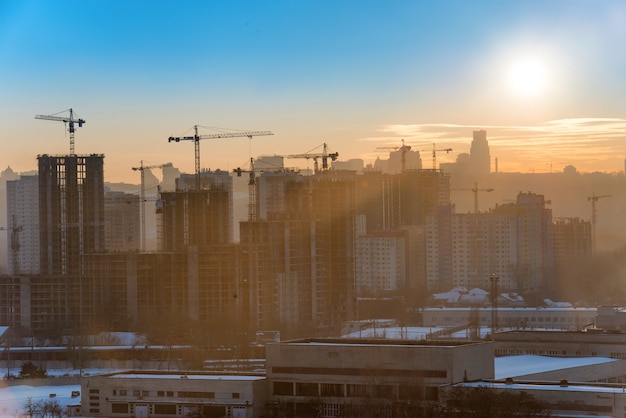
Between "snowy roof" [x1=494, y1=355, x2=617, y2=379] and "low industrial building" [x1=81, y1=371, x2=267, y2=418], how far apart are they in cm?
396

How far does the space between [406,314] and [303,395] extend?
1843cm

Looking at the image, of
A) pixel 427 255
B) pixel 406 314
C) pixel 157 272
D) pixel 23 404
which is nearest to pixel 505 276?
pixel 427 255

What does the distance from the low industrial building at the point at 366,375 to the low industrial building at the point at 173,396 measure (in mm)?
275

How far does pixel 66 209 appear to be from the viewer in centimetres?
2934

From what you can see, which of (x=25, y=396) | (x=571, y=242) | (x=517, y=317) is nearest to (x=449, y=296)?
(x=517, y=317)

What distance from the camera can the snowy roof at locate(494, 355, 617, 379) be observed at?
58.3 ft

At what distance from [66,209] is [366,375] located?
16075mm

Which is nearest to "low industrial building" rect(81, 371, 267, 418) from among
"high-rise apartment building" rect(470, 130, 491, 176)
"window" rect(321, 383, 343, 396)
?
"window" rect(321, 383, 343, 396)

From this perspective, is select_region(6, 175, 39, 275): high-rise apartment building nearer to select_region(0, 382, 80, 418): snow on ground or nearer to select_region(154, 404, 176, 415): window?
select_region(0, 382, 80, 418): snow on ground

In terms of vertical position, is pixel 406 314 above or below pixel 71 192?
below

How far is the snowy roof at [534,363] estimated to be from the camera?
17781mm

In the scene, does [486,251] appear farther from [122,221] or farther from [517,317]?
[122,221]

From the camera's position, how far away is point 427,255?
40.0 m

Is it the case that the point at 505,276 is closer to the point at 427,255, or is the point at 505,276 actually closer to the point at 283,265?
the point at 427,255
